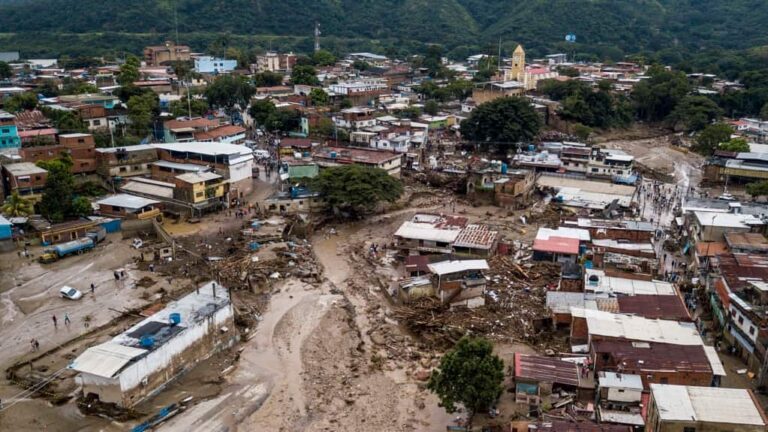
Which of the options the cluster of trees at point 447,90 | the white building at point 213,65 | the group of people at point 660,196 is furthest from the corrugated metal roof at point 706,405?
the white building at point 213,65

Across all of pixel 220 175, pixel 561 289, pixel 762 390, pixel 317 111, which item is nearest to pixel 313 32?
pixel 317 111

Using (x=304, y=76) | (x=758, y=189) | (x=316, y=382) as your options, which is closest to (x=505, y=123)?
(x=758, y=189)

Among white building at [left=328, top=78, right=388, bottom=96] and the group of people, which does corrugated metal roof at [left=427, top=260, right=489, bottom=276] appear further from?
white building at [left=328, top=78, right=388, bottom=96]

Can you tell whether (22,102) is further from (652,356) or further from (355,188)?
(652,356)

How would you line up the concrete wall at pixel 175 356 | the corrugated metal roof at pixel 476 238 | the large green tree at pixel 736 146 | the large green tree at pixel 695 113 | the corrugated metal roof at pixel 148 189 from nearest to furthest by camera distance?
1. the concrete wall at pixel 175 356
2. the corrugated metal roof at pixel 476 238
3. the corrugated metal roof at pixel 148 189
4. the large green tree at pixel 736 146
5. the large green tree at pixel 695 113

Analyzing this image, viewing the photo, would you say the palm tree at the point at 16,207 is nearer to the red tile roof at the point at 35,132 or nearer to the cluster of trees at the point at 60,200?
the cluster of trees at the point at 60,200

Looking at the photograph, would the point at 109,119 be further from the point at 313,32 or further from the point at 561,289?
the point at 313,32
